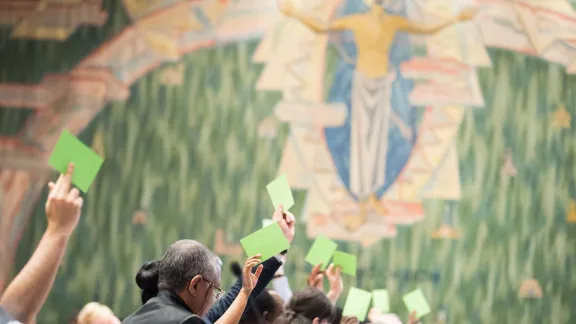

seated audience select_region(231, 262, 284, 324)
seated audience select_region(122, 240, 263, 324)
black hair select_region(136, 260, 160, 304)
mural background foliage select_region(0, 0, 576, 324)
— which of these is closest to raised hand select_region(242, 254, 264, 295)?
Result: seated audience select_region(122, 240, 263, 324)

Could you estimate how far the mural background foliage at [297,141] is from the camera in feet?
27.3

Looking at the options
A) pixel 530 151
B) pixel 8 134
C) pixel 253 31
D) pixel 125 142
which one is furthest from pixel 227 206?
pixel 530 151

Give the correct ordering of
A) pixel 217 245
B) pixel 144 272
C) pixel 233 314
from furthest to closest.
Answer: pixel 217 245 → pixel 144 272 → pixel 233 314

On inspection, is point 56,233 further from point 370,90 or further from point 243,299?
point 370,90

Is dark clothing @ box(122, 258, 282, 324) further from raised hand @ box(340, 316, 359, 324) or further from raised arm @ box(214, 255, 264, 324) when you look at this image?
raised hand @ box(340, 316, 359, 324)

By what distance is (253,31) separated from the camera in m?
8.61

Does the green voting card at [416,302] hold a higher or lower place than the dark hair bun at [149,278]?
lower

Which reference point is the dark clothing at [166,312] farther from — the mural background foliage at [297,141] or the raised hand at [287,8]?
the raised hand at [287,8]

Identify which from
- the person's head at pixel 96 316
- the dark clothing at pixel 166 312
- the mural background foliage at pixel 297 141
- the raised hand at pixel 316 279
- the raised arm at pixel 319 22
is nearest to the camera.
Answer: the dark clothing at pixel 166 312

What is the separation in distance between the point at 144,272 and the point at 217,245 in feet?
16.2

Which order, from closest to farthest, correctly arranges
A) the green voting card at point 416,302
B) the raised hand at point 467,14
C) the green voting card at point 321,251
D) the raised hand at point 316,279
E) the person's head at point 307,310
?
the person's head at point 307,310 → the green voting card at point 321,251 → the raised hand at point 316,279 → the green voting card at point 416,302 → the raised hand at point 467,14

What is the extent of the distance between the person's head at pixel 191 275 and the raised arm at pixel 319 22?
5861 mm

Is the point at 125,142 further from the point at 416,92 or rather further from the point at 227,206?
the point at 416,92

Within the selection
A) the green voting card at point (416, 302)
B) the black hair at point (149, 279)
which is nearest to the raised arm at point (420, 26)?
the green voting card at point (416, 302)
